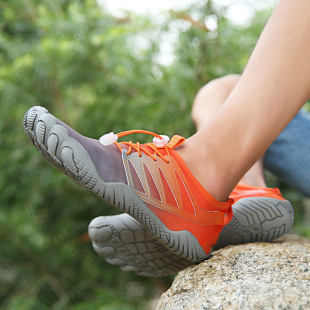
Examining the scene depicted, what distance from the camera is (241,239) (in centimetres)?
95

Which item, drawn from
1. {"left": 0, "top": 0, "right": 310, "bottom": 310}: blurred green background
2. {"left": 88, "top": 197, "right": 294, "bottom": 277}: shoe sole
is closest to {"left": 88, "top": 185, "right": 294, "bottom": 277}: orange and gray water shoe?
{"left": 88, "top": 197, "right": 294, "bottom": 277}: shoe sole

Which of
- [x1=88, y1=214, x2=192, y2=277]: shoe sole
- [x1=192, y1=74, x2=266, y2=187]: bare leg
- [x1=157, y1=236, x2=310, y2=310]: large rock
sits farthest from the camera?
[x1=192, y1=74, x2=266, y2=187]: bare leg

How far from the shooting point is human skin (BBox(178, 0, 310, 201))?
760mm

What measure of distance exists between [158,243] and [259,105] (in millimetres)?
368

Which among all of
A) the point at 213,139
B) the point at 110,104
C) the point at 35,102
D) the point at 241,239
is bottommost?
the point at 241,239

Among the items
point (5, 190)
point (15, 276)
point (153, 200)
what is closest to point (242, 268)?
point (153, 200)

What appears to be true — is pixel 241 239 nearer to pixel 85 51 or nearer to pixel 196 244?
pixel 196 244

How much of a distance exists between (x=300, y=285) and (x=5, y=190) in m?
1.28

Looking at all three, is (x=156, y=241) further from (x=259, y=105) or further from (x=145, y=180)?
(x=259, y=105)

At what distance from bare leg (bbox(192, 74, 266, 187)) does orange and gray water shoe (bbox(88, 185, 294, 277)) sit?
0.10 meters

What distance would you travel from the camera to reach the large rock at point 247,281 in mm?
648

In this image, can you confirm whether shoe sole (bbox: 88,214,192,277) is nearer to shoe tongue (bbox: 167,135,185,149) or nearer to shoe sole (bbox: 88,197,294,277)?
shoe sole (bbox: 88,197,294,277)

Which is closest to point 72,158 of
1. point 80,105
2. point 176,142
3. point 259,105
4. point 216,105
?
point 176,142

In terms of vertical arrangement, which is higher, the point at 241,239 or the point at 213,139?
the point at 213,139
